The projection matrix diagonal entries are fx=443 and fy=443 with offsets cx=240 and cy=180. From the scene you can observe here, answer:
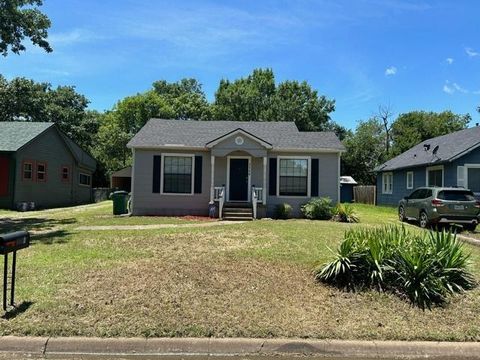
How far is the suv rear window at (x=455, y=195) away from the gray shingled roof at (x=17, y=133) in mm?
20029

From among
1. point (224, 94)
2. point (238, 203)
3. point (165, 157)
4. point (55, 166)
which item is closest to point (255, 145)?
point (238, 203)

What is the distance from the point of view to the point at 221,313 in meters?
5.93

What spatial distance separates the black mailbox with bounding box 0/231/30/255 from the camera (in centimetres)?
567

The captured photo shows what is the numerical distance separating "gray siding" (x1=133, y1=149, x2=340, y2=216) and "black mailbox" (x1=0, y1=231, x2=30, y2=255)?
42.1 ft

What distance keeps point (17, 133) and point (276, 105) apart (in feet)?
91.5

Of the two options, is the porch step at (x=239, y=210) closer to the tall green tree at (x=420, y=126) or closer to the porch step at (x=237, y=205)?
the porch step at (x=237, y=205)

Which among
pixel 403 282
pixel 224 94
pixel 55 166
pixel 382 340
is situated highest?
pixel 224 94

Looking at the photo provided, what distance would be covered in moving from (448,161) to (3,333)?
21596mm

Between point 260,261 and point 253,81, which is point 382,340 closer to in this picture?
point 260,261

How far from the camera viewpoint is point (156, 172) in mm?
19156

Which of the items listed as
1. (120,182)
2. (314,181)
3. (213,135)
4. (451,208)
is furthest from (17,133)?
(451,208)

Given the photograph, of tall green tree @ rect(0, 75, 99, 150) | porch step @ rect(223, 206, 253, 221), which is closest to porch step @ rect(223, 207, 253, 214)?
porch step @ rect(223, 206, 253, 221)

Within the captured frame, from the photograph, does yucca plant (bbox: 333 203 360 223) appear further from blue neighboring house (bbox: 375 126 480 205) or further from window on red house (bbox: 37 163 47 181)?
window on red house (bbox: 37 163 47 181)

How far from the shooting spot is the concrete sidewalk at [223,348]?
5.11m
